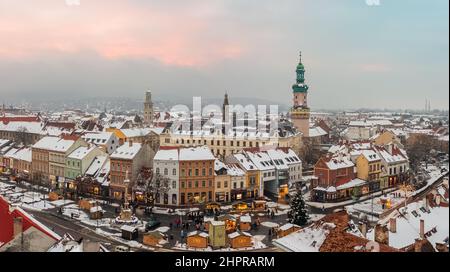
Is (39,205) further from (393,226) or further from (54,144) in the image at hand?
(393,226)

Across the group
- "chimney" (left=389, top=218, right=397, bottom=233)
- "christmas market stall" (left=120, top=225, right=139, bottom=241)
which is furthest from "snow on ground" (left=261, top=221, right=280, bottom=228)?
"chimney" (left=389, top=218, right=397, bottom=233)

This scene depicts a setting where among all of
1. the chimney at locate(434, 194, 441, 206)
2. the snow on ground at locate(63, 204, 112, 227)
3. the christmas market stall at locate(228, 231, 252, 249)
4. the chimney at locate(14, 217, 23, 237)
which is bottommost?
the snow on ground at locate(63, 204, 112, 227)

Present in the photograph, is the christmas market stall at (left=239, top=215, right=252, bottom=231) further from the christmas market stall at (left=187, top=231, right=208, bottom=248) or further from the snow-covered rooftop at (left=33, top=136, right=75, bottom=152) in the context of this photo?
the snow-covered rooftop at (left=33, top=136, right=75, bottom=152)

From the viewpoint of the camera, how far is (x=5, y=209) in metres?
5.68

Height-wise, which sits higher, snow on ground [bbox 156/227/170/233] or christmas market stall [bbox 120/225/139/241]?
christmas market stall [bbox 120/225/139/241]

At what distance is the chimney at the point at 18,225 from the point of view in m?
Answer: 4.84

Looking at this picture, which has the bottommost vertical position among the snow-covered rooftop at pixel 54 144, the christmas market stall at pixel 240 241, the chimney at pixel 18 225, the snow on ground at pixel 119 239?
the snow on ground at pixel 119 239

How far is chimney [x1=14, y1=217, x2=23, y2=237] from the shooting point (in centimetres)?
484

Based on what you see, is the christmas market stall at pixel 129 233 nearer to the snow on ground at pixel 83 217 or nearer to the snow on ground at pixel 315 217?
the snow on ground at pixel 83 217

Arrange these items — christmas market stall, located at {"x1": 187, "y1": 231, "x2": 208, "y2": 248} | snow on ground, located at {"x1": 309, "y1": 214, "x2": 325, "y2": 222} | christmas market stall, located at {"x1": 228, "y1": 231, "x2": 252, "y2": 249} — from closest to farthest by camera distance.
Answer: christmas market stall, located at {"x1": 228, "y1": 231, "x2": 252, "y2": 249}
christmas market stall, located at {"x1": 187, "y1": 231, "x2": 208, "y2": 248}
snow on ground, located at {"x1": 309, "y1": 214, "x2": 325, "y2": 222}

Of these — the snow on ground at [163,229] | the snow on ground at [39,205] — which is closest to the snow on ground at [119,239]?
the snow on ground at [163,229]

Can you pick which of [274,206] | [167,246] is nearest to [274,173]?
[274,206]

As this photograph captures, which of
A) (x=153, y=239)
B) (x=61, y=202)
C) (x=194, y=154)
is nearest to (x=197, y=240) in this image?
(x=153, y=239)
